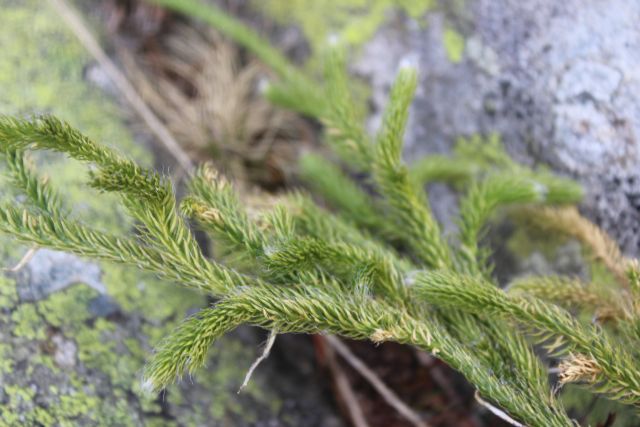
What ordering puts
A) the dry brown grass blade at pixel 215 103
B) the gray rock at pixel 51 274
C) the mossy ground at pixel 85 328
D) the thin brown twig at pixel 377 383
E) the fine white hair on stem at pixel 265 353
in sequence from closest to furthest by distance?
the fine white hair on stem at pixel 265 353
the mossy ground at pixel 85 328
the gray rock at pixel 51 274
the thin brown twig at pixel 377 383
the dry brown grass blade at pixel 215 103

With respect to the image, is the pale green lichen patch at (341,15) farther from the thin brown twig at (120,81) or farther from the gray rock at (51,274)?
the gray rock at (51,274)

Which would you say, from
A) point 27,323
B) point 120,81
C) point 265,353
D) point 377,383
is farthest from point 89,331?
point 120,81

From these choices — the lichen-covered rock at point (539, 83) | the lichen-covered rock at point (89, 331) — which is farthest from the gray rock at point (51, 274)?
the lichen-covered rock at point (539, 83)

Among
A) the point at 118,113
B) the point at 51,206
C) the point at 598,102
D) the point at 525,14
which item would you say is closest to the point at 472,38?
the point at 525,14

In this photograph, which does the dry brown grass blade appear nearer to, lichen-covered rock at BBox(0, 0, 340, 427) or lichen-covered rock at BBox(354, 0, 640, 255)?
lichen-covered rock at BBox(0, 0, 340, 427)

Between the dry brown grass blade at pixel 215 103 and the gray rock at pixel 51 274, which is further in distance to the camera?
the dry brown grass blade at pixel 215 103

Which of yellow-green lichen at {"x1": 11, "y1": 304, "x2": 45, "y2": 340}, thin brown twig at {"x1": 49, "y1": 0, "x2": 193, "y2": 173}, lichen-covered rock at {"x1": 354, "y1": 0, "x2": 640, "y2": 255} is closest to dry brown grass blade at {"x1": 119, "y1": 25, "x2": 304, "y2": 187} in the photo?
thin brown twig at {"x1": 49, "y1": 0, "x2": 193, "y2": 173}
